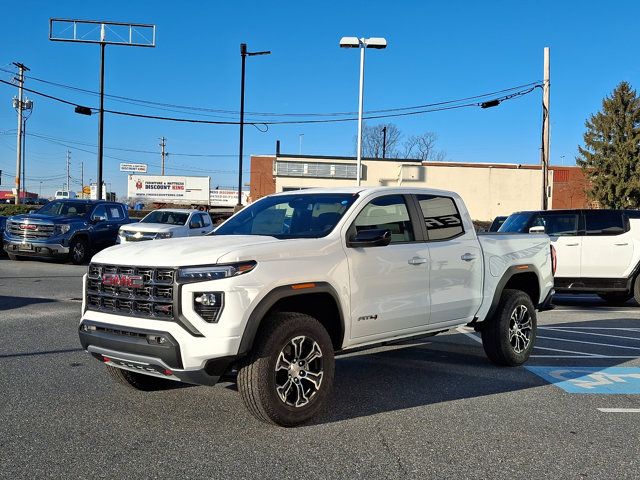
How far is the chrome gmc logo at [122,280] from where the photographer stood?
455cm

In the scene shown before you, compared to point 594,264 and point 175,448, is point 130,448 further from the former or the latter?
point 594,264

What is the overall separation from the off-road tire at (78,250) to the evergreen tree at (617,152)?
147 feet

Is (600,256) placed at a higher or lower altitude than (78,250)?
higher

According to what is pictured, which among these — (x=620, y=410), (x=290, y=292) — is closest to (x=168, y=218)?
(x=290, y=292)

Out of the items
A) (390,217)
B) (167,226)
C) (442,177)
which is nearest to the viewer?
(390,217)

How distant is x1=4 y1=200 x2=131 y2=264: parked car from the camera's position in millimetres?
17141

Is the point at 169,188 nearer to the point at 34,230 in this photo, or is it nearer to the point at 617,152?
the point at 617,152

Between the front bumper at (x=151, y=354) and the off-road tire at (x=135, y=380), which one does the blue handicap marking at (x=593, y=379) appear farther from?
the off-road tire at (x=135, y=380)

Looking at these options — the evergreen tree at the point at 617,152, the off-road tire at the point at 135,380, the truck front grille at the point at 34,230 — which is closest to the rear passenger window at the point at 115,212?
the truck front grille at the point at 34,230

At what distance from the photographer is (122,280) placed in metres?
4.66

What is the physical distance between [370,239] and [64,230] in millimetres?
14415

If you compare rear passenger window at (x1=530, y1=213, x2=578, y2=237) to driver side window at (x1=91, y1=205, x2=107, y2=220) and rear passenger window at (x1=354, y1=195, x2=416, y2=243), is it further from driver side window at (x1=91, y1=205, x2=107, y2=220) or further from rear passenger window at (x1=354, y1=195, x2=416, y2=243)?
driver side window at (x1=91, y1=205, x2=107, y2=220)

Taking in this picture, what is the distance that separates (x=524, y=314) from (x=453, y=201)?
1608 millimetres

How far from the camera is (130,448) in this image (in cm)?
421
